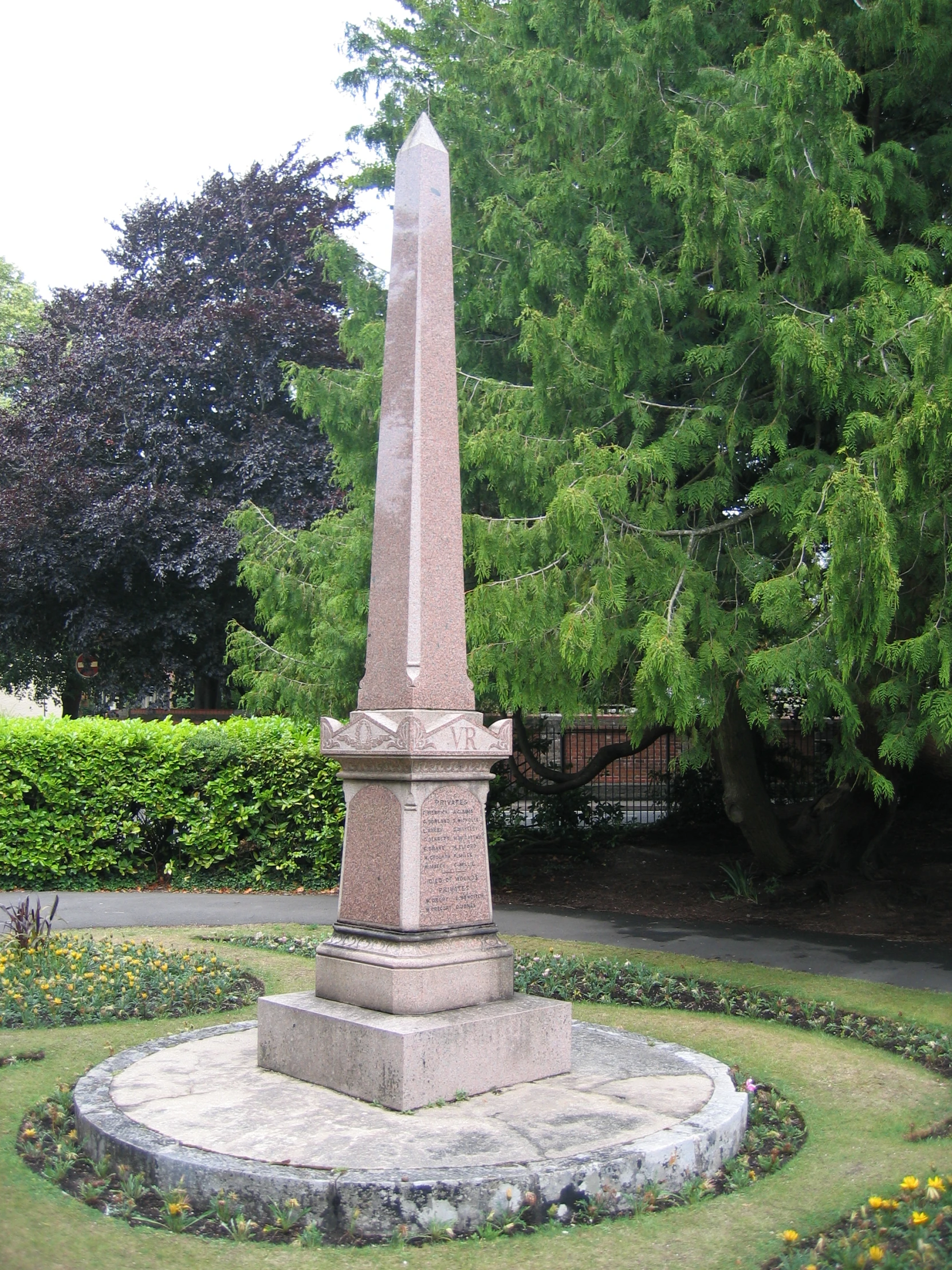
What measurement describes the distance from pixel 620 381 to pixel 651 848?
8.54 meters

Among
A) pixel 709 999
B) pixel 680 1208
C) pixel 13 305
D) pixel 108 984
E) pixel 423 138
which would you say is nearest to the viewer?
pixel 680 1208

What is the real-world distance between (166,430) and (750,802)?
15654mm

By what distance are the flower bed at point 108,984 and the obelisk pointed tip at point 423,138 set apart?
17.6 ft

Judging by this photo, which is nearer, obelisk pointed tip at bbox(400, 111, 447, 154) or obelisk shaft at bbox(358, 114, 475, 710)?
obelisk shaft at bbox(358, 114, 475, 710)

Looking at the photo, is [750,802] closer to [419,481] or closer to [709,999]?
[709,999]

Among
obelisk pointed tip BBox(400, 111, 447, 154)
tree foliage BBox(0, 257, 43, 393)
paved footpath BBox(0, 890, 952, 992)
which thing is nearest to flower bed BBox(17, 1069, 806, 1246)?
paved footpath BBox(0, 890, 952, 992)

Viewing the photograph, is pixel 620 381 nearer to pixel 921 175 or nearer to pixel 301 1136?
pixel 921 175

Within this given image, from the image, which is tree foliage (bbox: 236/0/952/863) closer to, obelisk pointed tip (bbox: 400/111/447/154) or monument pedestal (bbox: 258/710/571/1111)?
monument pedestal (bbox: 258/710/571/1111)

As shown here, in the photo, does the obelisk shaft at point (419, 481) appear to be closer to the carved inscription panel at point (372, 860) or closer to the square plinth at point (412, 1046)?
the carved inscription panel at point (372, 860)

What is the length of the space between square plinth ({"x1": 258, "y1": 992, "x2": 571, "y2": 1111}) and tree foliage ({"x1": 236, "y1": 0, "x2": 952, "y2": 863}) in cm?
244

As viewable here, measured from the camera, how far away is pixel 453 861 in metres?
5.75

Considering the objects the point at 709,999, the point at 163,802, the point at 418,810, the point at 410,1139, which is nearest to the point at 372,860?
the point at 418,810

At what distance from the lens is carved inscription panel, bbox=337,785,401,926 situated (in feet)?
18.4

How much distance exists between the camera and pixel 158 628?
1000 inches
